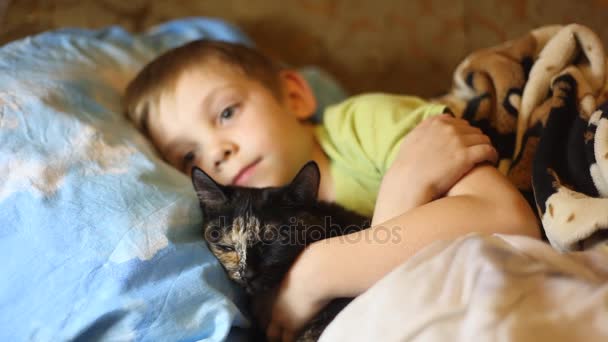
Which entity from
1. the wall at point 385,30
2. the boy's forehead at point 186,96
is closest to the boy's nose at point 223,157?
the boy's forehead at point 186,96

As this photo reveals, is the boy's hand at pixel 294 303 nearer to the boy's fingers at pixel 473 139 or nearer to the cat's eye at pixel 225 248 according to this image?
the cat's eye at pixel 225 248

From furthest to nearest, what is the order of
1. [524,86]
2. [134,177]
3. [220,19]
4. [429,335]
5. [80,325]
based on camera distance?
1. [220,19]
2. [524,86]
3. [134,177]
4. [80,325]
5. [429,335]

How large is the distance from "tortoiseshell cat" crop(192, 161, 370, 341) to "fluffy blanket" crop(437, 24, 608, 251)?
328 mm

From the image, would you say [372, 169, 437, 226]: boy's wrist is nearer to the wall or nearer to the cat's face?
the cat's face

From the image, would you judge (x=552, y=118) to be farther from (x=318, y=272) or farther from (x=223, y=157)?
(x=223, y=157)

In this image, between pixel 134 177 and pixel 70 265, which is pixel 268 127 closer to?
pixel 134 177

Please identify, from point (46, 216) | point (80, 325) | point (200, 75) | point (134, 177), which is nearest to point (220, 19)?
point (200, 75)

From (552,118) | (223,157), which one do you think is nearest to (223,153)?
(223,157)

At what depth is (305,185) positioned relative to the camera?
0.90 meters

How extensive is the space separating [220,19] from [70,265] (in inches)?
40.6

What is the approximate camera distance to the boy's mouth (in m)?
1.07

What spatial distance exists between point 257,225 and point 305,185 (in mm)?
115

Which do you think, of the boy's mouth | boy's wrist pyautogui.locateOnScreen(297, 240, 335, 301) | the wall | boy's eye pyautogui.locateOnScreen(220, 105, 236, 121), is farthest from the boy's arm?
the wall

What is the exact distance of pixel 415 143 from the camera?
90 cm
